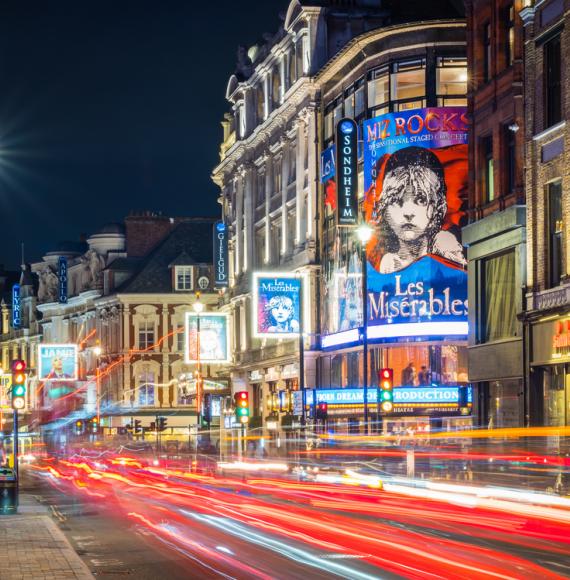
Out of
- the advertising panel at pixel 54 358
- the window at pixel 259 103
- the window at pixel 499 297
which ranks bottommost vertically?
the advertising panel at pixel 54 358

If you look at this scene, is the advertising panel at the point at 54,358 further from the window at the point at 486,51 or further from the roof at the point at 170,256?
the window at the point at 486,51

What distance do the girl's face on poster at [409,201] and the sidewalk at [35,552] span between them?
116 feet

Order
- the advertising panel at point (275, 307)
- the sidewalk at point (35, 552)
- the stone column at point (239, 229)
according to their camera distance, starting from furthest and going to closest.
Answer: the stone column at point (239, 229) → the advertising panel at point (275, 307) → the sidewalk at point (35, 552)

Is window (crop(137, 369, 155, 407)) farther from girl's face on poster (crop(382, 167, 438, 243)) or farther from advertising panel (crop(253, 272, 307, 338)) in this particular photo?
girl's face on poster (crop(382, 167, 438, 243))

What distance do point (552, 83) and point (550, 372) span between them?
8724 millimetres

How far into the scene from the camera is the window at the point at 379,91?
2419 inches

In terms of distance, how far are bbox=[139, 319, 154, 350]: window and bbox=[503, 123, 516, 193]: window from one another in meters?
66.3

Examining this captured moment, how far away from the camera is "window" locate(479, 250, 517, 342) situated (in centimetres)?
4247

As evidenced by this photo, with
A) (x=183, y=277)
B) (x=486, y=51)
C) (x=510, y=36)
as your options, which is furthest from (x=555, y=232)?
(x=183, y=277)

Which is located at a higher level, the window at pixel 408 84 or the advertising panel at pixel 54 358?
the window at pixel 408 84

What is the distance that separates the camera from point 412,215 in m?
59.9

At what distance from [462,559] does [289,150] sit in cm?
5818

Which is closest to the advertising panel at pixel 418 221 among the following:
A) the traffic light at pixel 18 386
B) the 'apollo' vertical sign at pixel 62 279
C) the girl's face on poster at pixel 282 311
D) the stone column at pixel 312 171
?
the girl's face on poster at pixel 282 311

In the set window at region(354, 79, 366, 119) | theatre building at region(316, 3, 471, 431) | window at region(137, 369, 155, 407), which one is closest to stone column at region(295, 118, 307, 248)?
window at region(354, 79, 366, 119)
